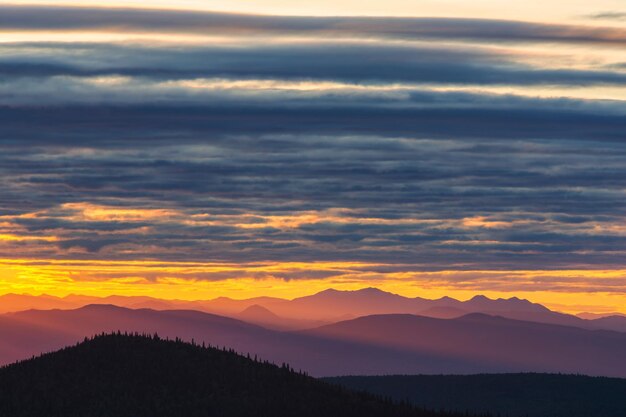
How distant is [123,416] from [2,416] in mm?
18498

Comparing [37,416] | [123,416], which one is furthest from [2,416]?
[123,416]

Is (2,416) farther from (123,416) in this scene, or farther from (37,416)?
(123,416)

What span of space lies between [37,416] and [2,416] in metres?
Result: 5.48

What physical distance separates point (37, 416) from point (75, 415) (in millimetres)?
5747

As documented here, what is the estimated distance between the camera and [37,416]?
654ft

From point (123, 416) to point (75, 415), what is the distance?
730cm

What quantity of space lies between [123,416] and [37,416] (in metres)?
13.0

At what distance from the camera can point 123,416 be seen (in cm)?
19900

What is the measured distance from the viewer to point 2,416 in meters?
200

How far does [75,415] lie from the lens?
199250 mm
